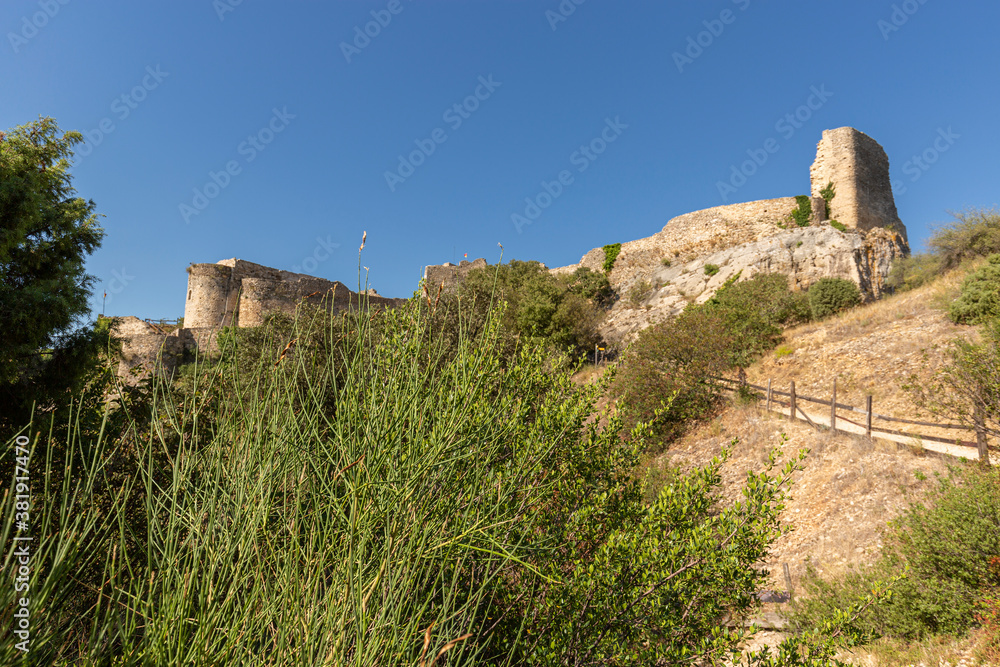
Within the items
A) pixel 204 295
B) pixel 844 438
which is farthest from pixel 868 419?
pixel 204 295

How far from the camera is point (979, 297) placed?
11.4 m

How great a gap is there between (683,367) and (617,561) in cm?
1138

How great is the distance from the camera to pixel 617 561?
306 centimetres

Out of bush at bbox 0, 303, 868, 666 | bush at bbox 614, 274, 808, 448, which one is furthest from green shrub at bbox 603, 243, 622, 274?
bush at bbox 0, 303, 868, 666

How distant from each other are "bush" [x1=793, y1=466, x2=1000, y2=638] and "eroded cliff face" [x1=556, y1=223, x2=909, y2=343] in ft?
40.9

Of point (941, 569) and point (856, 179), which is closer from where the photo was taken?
point (941, 569)

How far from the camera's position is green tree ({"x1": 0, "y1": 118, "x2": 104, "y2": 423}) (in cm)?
636

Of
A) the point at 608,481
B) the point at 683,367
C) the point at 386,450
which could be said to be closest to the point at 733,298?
the point at 683,367

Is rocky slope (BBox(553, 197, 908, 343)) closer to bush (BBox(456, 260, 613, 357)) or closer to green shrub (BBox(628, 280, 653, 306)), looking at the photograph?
green shrub (BBox(628, 280, 653, 306))

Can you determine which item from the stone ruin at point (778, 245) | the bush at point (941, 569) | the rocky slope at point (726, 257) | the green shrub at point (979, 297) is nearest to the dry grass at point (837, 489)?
the bush at point (941, 569)

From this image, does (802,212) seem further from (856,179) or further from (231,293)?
(231,293)

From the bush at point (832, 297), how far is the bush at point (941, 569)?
1262 cm

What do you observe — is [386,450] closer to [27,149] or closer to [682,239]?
[27,149]

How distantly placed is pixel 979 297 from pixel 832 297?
5.76 m
